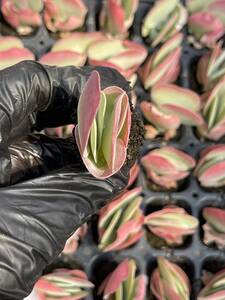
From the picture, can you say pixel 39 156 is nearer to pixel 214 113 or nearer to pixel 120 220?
pixel 120 220

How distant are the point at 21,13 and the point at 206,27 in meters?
0.39

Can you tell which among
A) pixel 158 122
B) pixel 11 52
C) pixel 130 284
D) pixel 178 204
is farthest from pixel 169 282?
pixel 11 52

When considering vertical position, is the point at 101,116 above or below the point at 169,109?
above

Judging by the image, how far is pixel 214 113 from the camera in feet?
3.95

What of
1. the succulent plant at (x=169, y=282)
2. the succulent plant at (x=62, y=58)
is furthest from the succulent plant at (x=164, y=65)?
the succulent plant at (x=169, y=282)

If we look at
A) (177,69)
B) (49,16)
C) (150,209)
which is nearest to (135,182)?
(150,209)

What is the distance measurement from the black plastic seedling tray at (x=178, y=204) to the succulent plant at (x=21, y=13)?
2cm

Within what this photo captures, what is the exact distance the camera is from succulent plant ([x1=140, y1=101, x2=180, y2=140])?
1199 millimetres

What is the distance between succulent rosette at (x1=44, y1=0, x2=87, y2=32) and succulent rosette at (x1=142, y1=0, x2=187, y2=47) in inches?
5.6

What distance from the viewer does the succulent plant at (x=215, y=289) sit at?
3.48ft

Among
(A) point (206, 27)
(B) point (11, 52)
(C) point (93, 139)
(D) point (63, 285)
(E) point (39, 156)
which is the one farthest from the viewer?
(A) point (206, 27)

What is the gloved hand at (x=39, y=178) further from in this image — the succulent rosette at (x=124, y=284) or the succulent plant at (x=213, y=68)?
the succulent plant at (x=213, y=68)

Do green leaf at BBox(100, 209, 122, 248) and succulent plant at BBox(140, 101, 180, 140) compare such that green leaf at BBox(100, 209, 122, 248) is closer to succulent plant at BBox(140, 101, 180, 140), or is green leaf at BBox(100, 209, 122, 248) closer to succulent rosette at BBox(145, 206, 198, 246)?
succulent rosette at BBox(145, 206, 198, 246)

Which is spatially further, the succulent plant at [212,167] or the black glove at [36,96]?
the succulent plant at [212,167]
